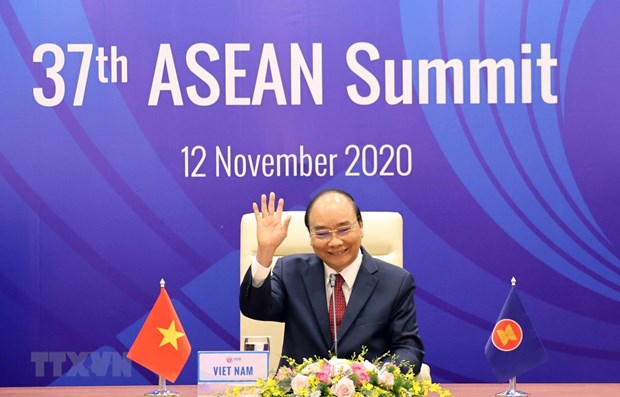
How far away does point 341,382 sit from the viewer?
7.01 ft

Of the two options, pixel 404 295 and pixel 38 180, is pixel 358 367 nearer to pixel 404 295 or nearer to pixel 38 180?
pixel 404 295

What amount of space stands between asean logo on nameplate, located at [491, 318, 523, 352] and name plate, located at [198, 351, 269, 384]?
2.89ft

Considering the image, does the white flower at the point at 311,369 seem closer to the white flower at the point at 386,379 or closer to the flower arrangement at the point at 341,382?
the flower arrangement at the point at 341,382

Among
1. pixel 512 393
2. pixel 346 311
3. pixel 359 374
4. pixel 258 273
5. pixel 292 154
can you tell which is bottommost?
pixel 512 393

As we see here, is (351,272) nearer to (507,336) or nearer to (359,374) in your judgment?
(507,336)

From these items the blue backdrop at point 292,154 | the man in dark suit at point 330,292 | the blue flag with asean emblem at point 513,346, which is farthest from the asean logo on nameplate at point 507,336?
the blue backdrop at point 292,154

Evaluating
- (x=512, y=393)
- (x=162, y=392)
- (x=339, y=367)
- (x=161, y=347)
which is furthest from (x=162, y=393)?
(x=512, y=393)

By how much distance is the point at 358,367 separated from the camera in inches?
87.1

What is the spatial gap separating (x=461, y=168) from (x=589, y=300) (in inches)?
37.3

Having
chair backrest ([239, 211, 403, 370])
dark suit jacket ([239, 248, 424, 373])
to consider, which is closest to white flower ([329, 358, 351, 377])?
dark suit jacket ([239, 248, 424, 373])

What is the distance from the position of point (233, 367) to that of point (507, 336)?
1.00 m

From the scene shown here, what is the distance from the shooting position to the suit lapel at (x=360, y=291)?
9.87 ft

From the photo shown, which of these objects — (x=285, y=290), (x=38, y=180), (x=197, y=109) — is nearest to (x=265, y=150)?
(x=197, y=109)

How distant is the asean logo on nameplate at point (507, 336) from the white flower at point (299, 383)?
1.05 meters
